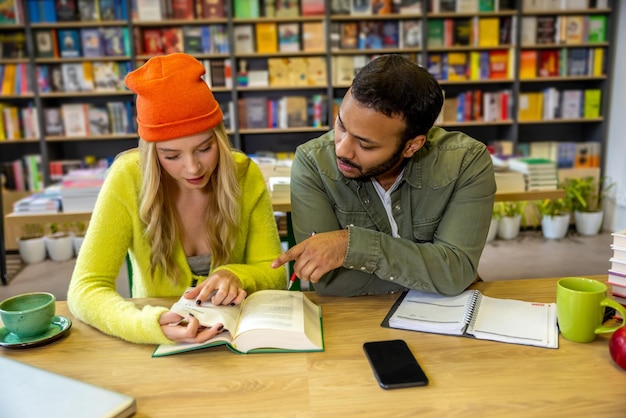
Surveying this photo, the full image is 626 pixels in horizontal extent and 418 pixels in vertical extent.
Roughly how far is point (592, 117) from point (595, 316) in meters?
4.09

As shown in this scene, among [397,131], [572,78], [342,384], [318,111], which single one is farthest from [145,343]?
[572,78]

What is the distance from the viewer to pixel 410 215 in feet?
4.54

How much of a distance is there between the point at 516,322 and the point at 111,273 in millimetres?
910

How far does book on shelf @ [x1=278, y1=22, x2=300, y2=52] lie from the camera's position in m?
4.25

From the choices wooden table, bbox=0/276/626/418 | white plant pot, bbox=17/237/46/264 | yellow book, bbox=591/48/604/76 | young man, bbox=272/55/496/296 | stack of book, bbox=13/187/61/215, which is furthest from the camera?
yellow book, bbox=591/48/604/76

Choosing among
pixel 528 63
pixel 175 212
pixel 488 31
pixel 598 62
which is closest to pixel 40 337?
pixel 175 212

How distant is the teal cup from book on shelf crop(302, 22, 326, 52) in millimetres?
3533

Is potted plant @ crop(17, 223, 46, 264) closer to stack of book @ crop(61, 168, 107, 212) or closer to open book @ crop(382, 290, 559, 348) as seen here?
stack of book @ crop(61, 168, 107, 212)

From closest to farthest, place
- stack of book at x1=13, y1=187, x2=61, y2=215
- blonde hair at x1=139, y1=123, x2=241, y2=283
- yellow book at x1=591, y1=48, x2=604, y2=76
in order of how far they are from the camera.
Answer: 1. blonde hair at x1=139, y1=123, x2=241, y2=283
2. stack of book at x1=13, y1=187, x2=61, y2=215
3. yellow book at x1=591, y1=48, x2=604, y2=76

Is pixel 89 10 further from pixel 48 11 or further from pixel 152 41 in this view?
pixel 152 41

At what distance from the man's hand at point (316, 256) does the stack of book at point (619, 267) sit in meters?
0.57

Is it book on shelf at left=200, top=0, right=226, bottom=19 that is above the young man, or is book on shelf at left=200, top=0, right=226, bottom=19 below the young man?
above

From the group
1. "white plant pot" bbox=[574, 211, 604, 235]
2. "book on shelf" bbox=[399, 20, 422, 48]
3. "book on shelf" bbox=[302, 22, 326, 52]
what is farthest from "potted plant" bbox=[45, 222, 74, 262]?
"white plant pot" bbox=[574, 211, 604, 235]

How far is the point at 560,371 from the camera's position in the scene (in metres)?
0.89
